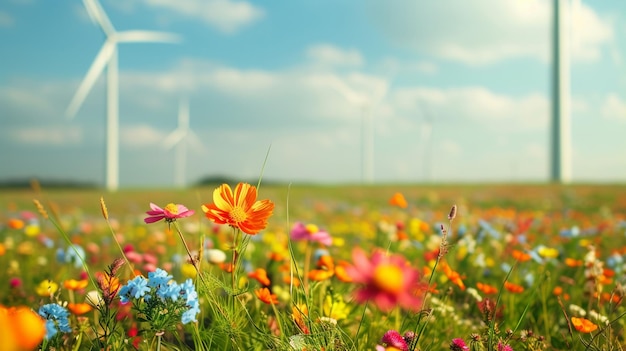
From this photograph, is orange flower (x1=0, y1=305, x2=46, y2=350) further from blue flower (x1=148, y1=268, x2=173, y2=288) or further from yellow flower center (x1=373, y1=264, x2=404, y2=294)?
blue flower (x1=148, y1=268, x2=173, y2=288)

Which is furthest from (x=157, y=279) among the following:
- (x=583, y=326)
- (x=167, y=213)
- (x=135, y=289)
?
(x=583, y=326)

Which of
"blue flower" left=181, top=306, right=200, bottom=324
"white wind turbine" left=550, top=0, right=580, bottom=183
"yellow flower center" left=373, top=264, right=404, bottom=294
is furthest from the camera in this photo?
"white wind turbine" left=550, top=0, right=580, bottom=183

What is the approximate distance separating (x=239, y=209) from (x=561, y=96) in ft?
48.7

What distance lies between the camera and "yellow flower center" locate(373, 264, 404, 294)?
2.87 ft

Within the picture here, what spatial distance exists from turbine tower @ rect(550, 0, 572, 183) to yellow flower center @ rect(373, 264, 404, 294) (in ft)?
49.1

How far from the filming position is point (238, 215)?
1.54 metres

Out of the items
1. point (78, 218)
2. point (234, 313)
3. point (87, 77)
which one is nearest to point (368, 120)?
point (87, 77)

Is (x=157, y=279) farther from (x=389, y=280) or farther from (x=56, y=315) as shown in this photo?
(x=389, y=280)

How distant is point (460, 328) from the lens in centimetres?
253

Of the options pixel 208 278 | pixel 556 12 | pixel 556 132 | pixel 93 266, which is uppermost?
pixel 556 12

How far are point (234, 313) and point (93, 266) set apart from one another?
3.13 m

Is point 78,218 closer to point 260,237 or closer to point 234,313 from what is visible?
point 260,237

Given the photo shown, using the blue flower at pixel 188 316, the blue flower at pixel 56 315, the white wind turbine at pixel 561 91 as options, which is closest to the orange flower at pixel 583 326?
the blue flower at pixel 188 316

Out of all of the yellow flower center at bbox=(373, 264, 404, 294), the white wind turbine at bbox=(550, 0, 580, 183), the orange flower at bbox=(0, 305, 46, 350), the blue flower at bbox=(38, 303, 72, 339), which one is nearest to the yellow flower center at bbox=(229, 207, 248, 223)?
the blue flower at bbox=(38, 303, 72, 339)
